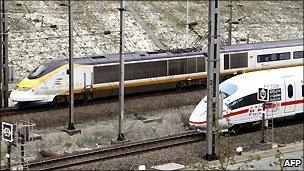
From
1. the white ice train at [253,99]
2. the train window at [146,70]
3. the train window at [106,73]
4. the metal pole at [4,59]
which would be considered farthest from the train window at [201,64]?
the metal pole at [4,59]

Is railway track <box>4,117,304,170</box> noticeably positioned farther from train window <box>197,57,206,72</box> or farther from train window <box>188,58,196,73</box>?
train window <box>197,57,206,72</box>

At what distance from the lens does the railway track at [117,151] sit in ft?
67.1

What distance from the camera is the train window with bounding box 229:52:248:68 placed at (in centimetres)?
3484

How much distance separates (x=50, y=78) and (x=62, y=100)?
1393 millimetres

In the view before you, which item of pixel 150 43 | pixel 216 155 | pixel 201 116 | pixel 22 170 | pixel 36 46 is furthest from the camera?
pixel 150 43

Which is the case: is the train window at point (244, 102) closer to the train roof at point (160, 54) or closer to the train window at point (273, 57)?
the train roof at point (160, 54)

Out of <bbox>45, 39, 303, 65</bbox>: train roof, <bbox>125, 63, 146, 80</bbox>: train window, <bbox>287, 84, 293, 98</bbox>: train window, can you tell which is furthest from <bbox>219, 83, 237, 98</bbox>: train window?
<bbox>125, 63, 146, 80</bbox>: train window

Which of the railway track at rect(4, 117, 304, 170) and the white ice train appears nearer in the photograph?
the railway track at rect(4, 117, 304, 170)

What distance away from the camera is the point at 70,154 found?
857 inches

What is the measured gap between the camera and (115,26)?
46.4 m

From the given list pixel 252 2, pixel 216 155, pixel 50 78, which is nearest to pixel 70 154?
pixel 216 155

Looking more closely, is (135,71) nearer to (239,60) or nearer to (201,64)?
(201,64)

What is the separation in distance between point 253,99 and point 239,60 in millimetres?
10987

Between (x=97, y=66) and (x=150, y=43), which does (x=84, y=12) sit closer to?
(x=150, y=43)
